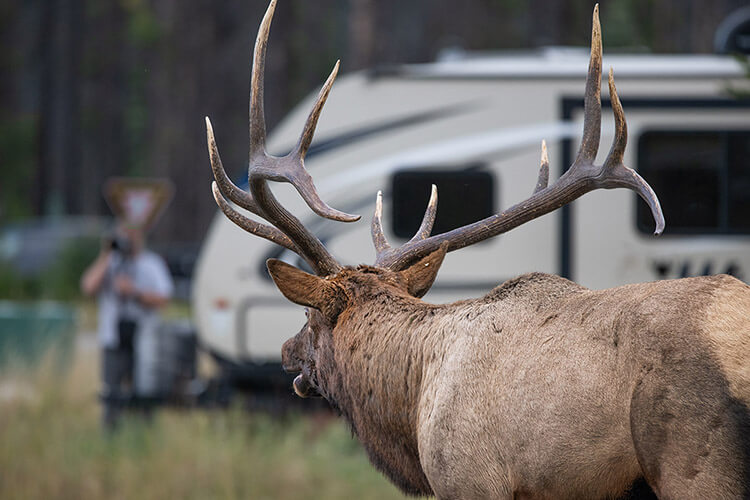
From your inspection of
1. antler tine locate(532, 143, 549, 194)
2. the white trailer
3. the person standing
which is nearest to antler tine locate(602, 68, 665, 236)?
antler tine locate(532, 143, 549, 194)

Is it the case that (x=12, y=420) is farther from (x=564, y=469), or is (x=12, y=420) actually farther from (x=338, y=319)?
(x=564, y=469)

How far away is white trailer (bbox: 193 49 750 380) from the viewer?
8289 mm

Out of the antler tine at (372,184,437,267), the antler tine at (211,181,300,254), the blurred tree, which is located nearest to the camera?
the antler tine at (372,184,437,267)

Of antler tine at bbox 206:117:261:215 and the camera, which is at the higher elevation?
antler tine at bbox 206:117:261:215

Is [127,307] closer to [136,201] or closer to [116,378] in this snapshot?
[116,378]

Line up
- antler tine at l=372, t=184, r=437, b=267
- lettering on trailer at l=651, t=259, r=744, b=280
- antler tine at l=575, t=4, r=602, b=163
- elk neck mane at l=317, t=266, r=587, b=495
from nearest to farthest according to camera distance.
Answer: elk neck mane at l=317, t=266, r=587, b=495 → antler tine at l=575, t=4, r=602, b=163 → antler tine at l=372, t=184, r=437, b=267 → lettering on trailer at l=651, t=259, r=744, b=280

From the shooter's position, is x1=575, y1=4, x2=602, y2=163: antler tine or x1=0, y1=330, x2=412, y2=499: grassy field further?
x1=0, y1=330, x2=412, y2=499: grassy field

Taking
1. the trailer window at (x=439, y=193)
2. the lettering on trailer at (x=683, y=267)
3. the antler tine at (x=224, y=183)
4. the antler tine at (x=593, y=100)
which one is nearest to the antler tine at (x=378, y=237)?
the antler tine at (x=224, y=183)

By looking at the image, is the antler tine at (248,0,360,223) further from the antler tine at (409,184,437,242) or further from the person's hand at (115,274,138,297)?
the person's hand at (115,274,138,297)

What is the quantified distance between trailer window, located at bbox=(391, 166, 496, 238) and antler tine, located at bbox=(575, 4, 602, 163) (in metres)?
4.61

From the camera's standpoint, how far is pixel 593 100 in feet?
11.6

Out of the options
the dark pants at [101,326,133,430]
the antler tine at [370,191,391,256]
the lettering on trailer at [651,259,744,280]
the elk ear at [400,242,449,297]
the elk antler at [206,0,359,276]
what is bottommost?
the dark pants at [101,326,133,430]

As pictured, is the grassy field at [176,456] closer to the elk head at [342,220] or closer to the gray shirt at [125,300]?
the gray shirt at [125,300]

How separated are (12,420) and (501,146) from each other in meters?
4.53
